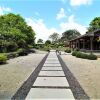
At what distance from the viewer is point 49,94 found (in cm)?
766

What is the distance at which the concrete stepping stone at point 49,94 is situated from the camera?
285 inches

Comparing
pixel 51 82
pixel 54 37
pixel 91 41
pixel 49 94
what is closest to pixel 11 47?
pixel 91 41

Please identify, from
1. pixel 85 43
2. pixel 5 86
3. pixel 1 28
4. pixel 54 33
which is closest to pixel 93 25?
pixel 85 43

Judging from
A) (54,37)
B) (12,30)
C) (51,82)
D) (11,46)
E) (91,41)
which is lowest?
(51,82)

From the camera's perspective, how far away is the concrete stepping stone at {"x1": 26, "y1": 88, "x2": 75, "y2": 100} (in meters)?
7.23

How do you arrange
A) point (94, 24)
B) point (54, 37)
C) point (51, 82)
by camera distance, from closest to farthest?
point (51, 82) < point (94, 24) < point (54, 37)

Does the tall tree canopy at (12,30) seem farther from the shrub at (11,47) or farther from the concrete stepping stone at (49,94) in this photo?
the concrete stepping stone at (49,94)

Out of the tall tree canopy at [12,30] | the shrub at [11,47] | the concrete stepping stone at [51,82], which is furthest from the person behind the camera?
the tall tree canopy at [12,30]

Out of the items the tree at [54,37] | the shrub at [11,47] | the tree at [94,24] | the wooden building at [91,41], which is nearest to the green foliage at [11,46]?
the shrub at [11,47]

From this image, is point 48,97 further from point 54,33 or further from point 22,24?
point 54,33

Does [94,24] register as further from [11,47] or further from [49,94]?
[49,94]

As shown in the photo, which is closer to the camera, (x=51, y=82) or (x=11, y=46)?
(x=51, y=82)

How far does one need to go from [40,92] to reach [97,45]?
37.7 m

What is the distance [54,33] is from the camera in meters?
125
